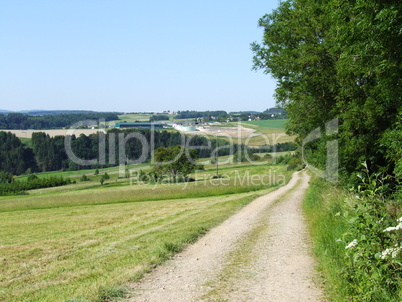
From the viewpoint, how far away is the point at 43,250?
14.5m

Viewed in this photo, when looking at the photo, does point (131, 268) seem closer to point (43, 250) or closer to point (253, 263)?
point (253, 263)

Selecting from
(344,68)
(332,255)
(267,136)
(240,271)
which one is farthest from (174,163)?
(332,255)

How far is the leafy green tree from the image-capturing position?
274ft

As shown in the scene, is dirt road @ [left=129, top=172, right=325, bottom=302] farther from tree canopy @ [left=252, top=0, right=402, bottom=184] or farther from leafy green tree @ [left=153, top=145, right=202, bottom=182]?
leafy green tree @ [left=153, top=145, right=202, bottom=182]

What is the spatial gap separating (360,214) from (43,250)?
39.9ft

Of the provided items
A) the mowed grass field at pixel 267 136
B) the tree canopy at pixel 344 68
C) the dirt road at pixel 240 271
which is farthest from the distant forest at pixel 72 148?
the dirt road at pixel 240 271

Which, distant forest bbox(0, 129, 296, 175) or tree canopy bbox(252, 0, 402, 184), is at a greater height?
tree canopy bbox(252, 0, 402, 184)

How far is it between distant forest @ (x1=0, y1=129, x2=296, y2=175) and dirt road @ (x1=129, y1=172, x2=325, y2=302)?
123 m

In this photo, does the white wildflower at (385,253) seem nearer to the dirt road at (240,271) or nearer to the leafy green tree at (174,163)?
the dirt road at (240,271)

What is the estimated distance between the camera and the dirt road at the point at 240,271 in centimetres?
700

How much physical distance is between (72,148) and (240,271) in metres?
148

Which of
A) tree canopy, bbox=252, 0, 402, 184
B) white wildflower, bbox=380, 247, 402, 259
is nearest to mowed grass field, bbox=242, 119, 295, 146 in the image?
tree canopy, bbox=252, 0, 402, 184

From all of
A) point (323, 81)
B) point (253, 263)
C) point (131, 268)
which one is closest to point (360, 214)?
point (253, 263)

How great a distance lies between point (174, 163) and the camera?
8438 cm
